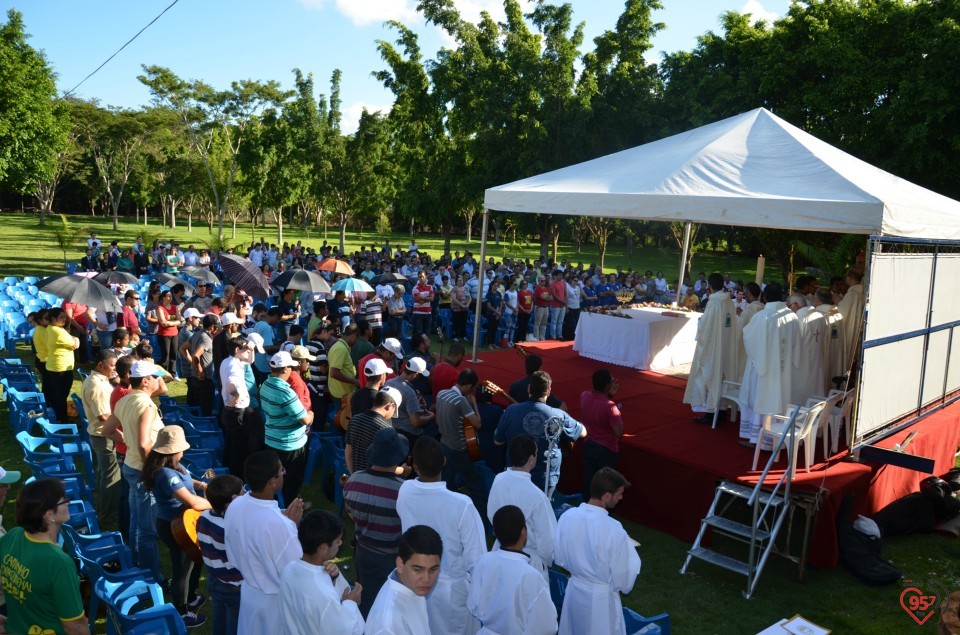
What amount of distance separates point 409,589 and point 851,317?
725cm

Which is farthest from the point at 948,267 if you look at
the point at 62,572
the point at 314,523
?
the point at 62,572

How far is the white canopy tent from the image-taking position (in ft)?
23.5

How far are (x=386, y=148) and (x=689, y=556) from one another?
30.8 m

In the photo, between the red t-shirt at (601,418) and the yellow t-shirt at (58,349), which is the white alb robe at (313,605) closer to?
the red t-shirt at (601,418)

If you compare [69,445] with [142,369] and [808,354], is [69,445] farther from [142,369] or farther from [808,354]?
[808,354]

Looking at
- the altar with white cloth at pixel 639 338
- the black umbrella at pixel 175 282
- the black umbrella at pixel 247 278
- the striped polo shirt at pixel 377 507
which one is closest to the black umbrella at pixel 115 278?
the black umbrella at pixel 175 282

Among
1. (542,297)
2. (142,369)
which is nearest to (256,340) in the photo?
(142,369)

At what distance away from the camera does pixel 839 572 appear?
21.6ft

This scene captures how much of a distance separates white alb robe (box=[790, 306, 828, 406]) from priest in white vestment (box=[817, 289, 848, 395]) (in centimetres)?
20

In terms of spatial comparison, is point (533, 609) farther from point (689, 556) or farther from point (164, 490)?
point (689, 556)

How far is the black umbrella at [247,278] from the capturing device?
1288cm

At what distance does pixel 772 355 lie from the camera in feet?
24.3

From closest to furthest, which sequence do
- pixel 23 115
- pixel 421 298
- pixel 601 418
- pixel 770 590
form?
pixel 770 590 < pixel 601 418 < pixel 421 298 < pixel 23 115

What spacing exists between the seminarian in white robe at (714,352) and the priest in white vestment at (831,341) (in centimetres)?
95
